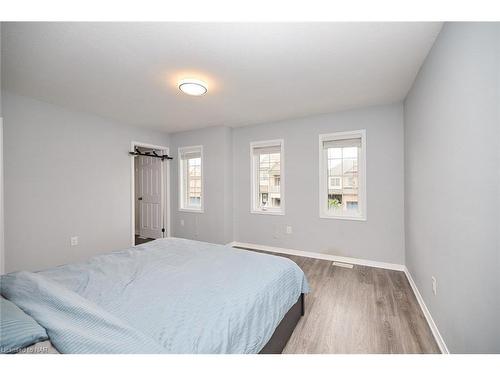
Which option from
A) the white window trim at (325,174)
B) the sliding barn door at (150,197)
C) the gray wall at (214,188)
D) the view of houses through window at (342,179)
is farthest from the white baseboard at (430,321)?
the sliding barn door at (150,197)

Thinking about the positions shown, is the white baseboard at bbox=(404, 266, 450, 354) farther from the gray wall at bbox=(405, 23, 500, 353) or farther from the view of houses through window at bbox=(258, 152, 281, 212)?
the view of houses through window at bbox=(258, 152, 281, 212)

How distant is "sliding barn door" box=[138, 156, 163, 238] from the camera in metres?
4.68

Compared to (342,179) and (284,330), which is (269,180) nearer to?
(342,179)

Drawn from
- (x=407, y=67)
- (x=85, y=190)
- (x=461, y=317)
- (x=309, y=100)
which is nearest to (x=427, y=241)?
(x=461, y=317)

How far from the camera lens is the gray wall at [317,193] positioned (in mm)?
3016

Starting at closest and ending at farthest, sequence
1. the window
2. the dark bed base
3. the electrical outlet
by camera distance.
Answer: the dark bed base < the electrical outlet < the window

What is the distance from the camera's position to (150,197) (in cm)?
483

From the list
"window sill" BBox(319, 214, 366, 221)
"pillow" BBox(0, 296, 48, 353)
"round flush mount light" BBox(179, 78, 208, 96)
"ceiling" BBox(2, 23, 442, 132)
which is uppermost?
"ceiling" BBox(2, 23, 442, 132)

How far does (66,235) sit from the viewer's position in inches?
121

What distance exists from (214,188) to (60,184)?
2.34 meters

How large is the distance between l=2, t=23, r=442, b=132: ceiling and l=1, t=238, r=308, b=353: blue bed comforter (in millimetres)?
1783

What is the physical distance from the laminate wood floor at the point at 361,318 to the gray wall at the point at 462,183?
227 millimetres

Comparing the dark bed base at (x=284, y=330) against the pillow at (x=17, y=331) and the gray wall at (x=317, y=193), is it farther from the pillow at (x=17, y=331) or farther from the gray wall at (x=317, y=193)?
the gray wall at (x=317, y=193)

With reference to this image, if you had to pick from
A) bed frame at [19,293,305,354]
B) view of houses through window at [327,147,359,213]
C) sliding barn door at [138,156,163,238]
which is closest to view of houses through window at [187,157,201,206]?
sliding barn door at [138,156,163,238]
